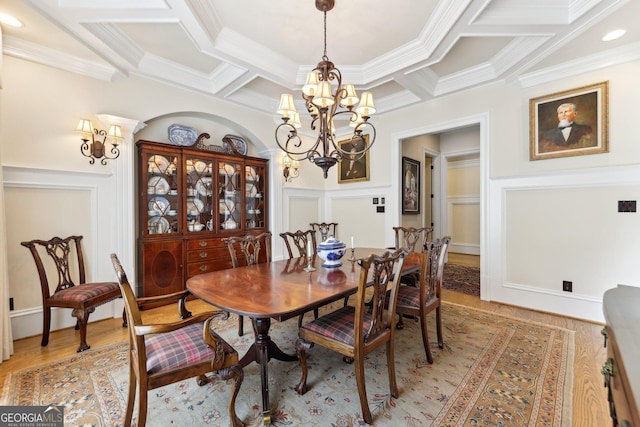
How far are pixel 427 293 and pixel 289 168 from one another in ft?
10.1

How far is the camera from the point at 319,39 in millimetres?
2709

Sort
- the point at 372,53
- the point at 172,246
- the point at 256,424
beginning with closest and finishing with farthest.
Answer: the point at 256,424
the point at 372,53
the point at 172,246

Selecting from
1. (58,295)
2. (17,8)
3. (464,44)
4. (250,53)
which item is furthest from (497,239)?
(17,8)

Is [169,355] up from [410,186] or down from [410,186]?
down

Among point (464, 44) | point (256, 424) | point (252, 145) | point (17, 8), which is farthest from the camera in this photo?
point (252, 145)

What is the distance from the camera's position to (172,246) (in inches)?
129

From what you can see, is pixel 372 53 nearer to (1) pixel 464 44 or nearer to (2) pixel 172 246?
(1) pixel 464 44

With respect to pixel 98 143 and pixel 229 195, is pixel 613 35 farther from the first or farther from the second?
pixel 98 143

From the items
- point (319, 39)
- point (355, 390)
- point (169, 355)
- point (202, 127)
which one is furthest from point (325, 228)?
point (169, 355)

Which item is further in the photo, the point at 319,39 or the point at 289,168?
the point at 289,168

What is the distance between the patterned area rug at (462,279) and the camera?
3.94 m

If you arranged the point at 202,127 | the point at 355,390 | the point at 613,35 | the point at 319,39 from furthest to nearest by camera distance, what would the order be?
the point at 202,127 → the point at 319,39 → the point at 613,35 → the point at 355,390

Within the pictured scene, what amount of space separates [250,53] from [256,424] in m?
3.20

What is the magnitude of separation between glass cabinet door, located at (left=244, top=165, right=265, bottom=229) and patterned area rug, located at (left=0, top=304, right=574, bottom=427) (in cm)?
214
